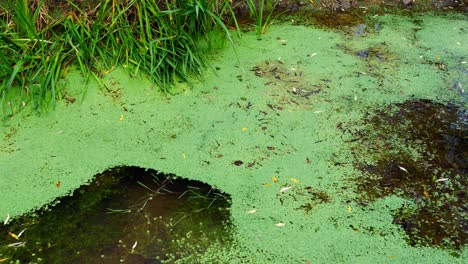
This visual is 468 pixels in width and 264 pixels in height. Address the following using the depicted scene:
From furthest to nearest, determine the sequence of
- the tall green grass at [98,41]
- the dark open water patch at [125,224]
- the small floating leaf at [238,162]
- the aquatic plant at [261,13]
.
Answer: the aquatic plant at [261,13] < the tall green grass at [98,41] < the small floating leaf at [238,162] < the dark open water patch at [125,224]

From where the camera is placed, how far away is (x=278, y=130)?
2.54 metres

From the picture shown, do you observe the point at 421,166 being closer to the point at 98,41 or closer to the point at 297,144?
the point at 297,144

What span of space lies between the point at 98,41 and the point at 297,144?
1.23 meters

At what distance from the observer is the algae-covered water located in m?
2.02

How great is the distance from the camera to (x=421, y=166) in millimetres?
2334

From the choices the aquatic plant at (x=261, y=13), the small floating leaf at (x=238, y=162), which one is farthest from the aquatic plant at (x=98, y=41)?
the small floating leaf at (x=238, y=162)

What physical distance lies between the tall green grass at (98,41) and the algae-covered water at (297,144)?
0.32 feet

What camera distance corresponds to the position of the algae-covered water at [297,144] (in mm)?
2016

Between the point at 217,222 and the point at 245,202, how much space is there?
153mm

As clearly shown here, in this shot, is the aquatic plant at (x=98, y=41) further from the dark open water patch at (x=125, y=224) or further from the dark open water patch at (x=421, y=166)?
the dark open water patch at (x=421, y=166)

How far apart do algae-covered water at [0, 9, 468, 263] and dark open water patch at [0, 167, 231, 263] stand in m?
0.05

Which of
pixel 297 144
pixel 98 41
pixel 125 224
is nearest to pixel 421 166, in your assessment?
pixel 297 144

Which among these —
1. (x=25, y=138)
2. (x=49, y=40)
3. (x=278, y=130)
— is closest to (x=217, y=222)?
(x=278, y=130)

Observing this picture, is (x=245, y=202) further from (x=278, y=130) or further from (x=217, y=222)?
(x=278, y=130)
